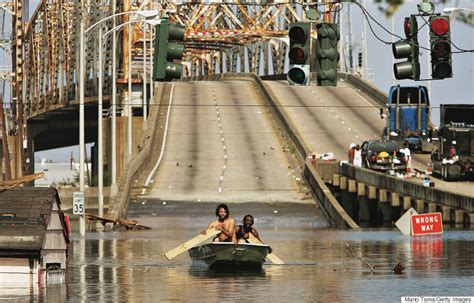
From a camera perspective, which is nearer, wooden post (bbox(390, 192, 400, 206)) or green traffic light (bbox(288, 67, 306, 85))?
green traffic light (bbox(288, 67, 306, 85))

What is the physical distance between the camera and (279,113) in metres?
98.4

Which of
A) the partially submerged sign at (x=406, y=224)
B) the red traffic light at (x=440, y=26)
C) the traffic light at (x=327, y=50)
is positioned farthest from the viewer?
the partially submerged sign at (x=406, y=224)

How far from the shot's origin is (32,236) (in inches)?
1163

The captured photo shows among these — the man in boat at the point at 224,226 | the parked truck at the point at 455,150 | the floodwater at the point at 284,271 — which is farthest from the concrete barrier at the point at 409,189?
the man in boat at the point at 224,226

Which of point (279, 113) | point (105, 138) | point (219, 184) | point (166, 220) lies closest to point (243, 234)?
point (166, 220)

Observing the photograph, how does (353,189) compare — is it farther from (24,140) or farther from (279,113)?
(24,140)

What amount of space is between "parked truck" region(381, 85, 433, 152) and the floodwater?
101 ft

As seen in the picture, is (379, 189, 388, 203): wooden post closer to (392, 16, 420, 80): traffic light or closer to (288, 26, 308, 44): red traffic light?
(392, 16, 420, 80): traffic light

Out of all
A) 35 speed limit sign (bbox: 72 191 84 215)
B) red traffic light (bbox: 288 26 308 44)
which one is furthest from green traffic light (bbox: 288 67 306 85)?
35 speed limit sign (bbox: 72 191 84 215)

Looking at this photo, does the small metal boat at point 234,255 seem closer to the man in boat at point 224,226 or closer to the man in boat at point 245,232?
the man in boat at point 224,226

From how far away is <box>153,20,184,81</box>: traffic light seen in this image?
3506 cm

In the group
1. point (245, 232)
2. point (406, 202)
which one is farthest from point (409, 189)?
point (245, 232)

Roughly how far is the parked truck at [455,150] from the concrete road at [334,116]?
0.84 meters

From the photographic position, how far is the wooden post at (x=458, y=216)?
5909cm
